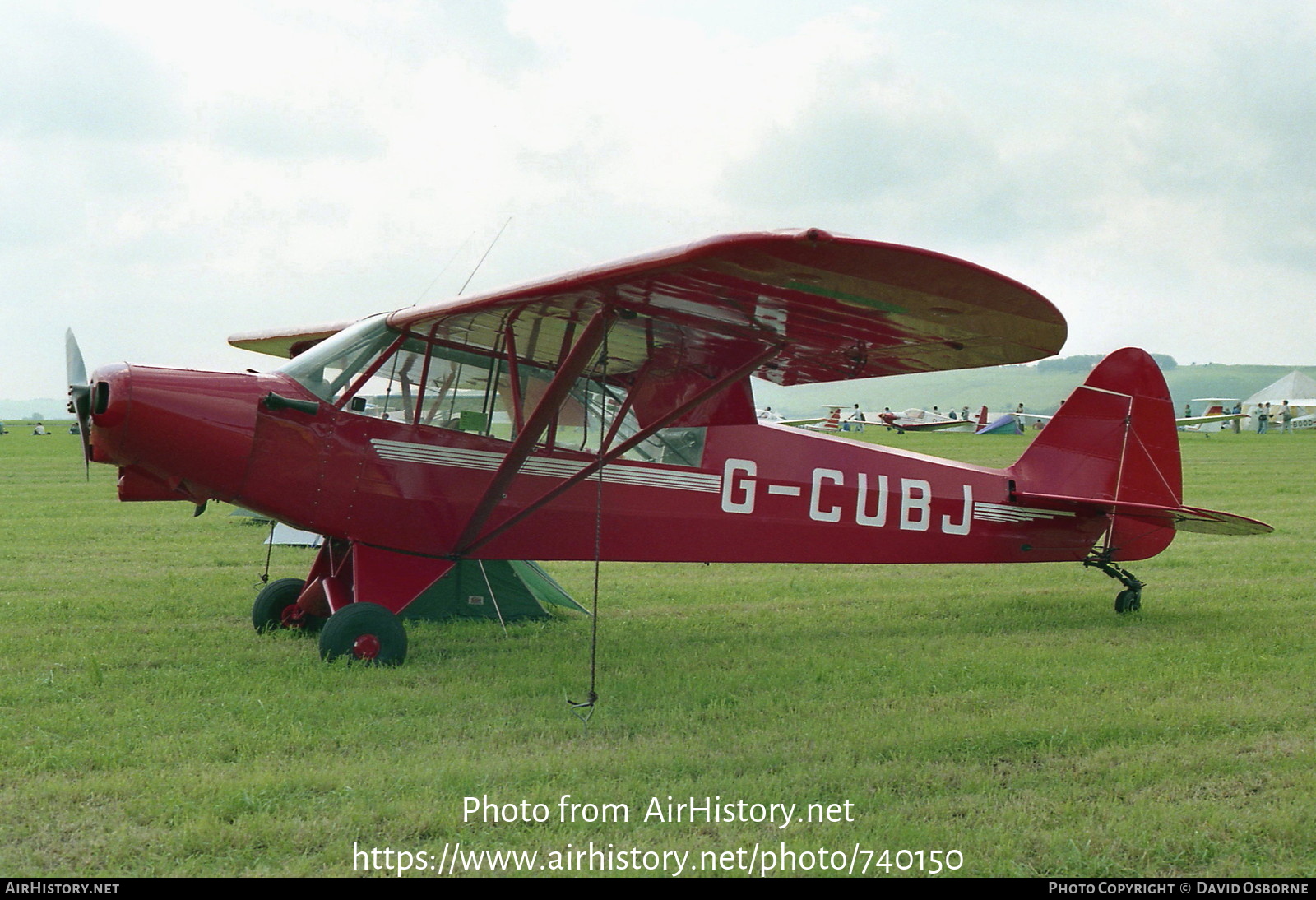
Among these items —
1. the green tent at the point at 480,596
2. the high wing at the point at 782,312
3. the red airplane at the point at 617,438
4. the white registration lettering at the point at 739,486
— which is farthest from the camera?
the green tent at the point at 480,596

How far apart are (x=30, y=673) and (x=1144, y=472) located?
8318mm

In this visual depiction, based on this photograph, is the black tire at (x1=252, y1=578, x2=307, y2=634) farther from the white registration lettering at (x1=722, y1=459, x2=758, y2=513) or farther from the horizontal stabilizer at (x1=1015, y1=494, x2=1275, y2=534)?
the horizontal stabilizer at (x1=1015, y1=494, x2=1275, y2=534)

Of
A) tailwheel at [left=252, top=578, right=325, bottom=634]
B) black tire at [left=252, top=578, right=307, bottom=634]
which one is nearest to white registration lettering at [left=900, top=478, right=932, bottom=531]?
tailwheel at [left=252, top=578, right=325, bottom=634]

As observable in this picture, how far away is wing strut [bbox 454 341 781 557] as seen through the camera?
5.93 m

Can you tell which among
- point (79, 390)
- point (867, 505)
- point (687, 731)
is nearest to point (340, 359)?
point (79, 390)

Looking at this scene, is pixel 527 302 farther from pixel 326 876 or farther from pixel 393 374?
pixel 326 876

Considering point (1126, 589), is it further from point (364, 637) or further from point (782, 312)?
point (364, 637)

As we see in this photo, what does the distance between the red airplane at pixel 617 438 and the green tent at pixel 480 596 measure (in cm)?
78

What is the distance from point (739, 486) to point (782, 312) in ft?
7.21

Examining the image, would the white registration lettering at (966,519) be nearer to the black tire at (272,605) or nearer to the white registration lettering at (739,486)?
the white registration lettering at (739,486)

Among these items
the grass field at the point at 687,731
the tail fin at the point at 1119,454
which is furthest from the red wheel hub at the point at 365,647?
the tail fin at the point at 1119,454

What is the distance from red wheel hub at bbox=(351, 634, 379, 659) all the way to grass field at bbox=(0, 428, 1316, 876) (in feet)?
0.58

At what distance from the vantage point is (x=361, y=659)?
5.98m

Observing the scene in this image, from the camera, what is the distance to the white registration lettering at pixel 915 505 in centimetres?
779
